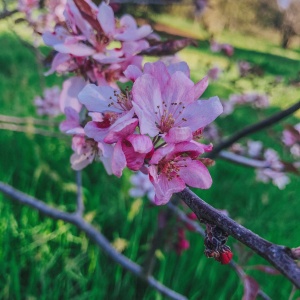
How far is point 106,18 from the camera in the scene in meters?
0.74

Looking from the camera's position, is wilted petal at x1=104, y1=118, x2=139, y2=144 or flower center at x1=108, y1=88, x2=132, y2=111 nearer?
wilted petal at x1=104, y1=118, x2=139, y2=144

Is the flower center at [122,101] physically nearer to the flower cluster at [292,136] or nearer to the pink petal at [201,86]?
the pink petal at [201,86]

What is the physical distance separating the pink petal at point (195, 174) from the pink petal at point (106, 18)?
12.9 inches

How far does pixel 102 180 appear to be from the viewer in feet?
→ 7.70

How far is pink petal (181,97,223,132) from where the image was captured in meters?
0.56

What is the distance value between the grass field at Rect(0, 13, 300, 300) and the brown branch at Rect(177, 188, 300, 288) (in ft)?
3.30

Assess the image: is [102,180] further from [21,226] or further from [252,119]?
[252,119]

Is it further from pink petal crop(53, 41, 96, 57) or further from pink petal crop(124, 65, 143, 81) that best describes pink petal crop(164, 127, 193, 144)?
pink petal crop(53, 41, 96, 57)

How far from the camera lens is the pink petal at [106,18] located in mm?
724

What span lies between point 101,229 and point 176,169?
153cm

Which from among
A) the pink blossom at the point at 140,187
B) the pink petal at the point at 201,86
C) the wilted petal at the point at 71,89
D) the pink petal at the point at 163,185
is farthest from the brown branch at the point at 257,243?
the pink blossom at the point at 140,187

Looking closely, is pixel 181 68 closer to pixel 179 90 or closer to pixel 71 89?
pixel 179 90

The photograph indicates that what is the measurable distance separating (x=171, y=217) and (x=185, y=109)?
0.88 metres

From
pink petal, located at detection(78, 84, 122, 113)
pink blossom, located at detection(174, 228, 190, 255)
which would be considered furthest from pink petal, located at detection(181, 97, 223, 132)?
pink blossom, located at detection(174, 228, 190, 255)
